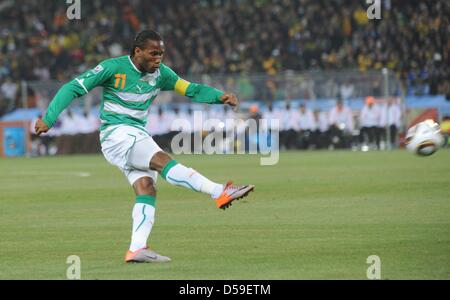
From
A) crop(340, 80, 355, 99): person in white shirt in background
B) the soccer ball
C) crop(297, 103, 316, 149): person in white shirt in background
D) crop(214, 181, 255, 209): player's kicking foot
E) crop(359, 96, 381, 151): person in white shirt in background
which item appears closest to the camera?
crop(214, 181, 255, 209): player's kicking foot

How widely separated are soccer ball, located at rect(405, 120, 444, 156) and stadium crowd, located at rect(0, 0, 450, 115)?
2522 cm

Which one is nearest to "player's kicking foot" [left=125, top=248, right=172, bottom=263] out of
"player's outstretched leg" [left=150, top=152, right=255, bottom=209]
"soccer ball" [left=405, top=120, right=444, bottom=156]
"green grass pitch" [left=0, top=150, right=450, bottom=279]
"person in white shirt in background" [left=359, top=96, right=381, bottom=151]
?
"green grass pitch" [left=0, top=150, right=450, bottom=279]

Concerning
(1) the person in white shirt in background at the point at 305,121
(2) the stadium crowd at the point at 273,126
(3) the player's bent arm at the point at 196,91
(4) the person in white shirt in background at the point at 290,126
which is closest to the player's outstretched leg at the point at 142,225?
(3) the player's bent arm at the point at 196,91

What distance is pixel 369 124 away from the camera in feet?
120

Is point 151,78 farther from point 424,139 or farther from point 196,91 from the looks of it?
point 424,139

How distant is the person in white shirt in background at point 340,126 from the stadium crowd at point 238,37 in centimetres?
233

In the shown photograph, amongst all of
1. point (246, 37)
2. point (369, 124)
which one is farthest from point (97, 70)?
point (246, 37)

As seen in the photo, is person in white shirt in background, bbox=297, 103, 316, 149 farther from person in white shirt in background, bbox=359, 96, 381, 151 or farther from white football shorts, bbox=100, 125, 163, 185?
white football shorts, bbox=100, 125, 163, 185

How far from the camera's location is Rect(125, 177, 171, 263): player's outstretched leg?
988 cm

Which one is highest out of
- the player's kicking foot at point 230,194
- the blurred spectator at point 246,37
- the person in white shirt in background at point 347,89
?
the blurred spectator at point 246,37

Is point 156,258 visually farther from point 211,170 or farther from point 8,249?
point 211,170

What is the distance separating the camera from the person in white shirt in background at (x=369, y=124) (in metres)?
36.5

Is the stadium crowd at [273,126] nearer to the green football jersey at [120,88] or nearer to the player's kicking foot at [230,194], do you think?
the green football jersey at [120,88]

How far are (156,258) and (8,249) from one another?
2137 millimetres
